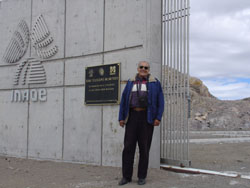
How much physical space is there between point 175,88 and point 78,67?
2.20 metres

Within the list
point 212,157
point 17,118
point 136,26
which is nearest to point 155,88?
point 136,26

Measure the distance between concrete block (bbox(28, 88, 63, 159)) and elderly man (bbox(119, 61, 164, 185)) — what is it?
8.93 ft

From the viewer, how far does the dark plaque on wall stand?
21.6ft

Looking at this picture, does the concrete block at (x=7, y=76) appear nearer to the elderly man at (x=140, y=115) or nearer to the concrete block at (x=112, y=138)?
the concrete block at (x=112, y=138)

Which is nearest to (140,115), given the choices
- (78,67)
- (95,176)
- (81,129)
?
(95,176)

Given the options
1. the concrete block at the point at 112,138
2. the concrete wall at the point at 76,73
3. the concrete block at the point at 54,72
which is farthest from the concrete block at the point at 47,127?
the concrete block at the point at 112,138

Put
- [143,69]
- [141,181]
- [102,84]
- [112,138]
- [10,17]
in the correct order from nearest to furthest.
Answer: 1. [141,181]
2. [143,69]
3. [112,138]
4. [102,84]
5. [10,17]

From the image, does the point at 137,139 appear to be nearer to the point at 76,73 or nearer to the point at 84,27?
the point at 76,73

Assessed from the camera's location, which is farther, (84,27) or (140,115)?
(84,27)

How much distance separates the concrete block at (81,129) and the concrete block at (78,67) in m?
0.18

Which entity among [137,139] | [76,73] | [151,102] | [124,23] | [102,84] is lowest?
[137,139]

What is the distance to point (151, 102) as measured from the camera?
5125 millimetres

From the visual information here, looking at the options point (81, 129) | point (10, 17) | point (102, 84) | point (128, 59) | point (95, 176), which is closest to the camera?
point (95, 176)

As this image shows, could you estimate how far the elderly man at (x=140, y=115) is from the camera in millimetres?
5117
